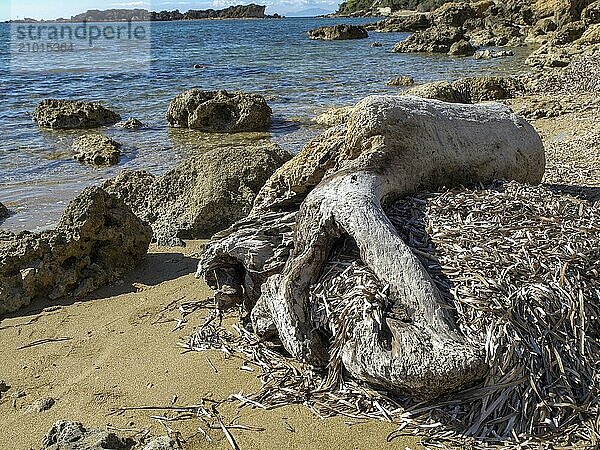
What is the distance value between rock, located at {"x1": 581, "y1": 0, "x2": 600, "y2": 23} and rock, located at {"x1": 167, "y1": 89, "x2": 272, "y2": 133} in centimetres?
2505

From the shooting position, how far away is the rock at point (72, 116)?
14039 mm

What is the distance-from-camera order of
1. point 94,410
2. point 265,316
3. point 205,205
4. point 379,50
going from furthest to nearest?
point 379,50
point 205,205
point 265,316
point 94,410

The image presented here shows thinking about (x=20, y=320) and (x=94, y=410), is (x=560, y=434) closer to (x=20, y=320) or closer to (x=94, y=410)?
(x=94, y=410)

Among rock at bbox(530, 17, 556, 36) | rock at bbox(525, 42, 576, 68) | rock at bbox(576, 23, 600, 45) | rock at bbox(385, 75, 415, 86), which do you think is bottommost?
rock at bbox(385, 75, 415, 86)

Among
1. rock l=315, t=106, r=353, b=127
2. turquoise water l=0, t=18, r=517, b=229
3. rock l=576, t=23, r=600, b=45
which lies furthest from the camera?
rock l=576, t=23, r=600, b=45

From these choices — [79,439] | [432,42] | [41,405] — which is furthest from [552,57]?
[79,439]

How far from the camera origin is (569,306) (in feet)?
9.88

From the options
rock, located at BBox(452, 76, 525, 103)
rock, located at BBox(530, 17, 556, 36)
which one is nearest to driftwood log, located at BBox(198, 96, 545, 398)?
rock, located at BBox(452, 76, 525, 103)

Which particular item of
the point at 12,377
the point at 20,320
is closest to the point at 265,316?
the point at 12,377

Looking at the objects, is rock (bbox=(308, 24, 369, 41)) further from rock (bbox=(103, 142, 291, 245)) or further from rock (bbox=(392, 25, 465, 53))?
rock (bbox=(103, 142, 291, 245))

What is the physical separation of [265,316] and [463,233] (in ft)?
4.22

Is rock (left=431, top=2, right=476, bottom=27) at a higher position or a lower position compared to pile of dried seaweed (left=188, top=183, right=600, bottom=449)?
higher

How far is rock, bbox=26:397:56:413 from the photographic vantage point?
3.37 metres

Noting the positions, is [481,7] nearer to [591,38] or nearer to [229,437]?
[591,38]
